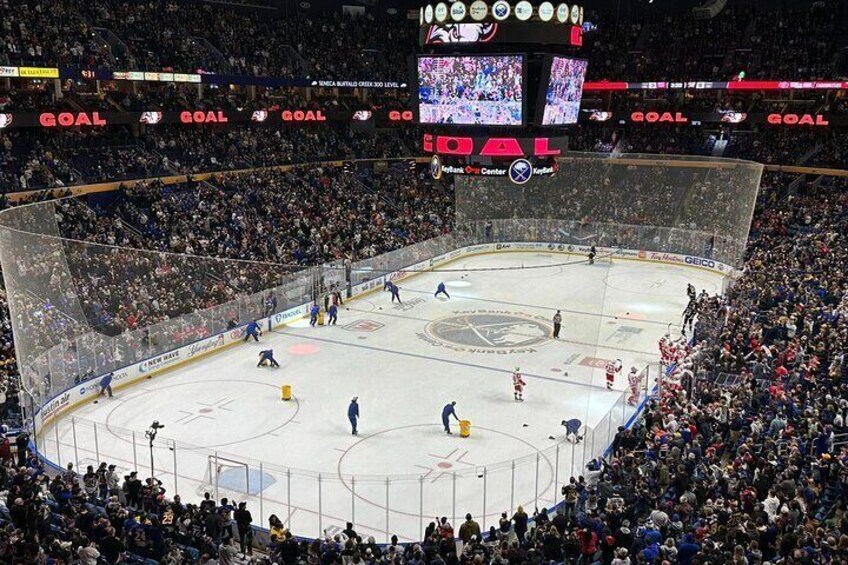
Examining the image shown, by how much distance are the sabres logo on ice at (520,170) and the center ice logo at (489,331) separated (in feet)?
17.2

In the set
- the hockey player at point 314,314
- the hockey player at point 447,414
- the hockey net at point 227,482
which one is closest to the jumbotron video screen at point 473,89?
the hockey player at point 314,314

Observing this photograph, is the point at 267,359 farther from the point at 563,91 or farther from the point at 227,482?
the point at 563,91

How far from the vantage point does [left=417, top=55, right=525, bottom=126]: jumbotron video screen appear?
95.8 ft

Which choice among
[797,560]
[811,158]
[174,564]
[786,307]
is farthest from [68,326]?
[811,158]

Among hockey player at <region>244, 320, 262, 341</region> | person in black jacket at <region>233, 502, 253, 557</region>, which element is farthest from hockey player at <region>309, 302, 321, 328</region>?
person in black jacket at <region>233, 502, 253, 557</region>

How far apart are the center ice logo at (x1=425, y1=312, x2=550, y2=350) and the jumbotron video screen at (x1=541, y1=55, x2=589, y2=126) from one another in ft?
23.9

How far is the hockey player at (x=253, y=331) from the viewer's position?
93.3 feet

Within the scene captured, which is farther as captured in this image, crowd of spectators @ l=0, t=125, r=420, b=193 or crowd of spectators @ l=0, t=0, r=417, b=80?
crowd of spectators @ l=0, t=0, r=417, b=80

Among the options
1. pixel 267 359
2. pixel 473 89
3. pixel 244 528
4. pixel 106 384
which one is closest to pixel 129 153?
pixel 267 359

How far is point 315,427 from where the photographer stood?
21.4 metres

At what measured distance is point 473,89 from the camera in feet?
97.7

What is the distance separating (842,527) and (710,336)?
12672mm

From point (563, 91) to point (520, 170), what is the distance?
127 inches

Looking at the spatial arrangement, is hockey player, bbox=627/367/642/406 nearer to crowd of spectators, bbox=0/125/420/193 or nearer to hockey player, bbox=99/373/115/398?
hockey player, bbox=99/373/115/398
